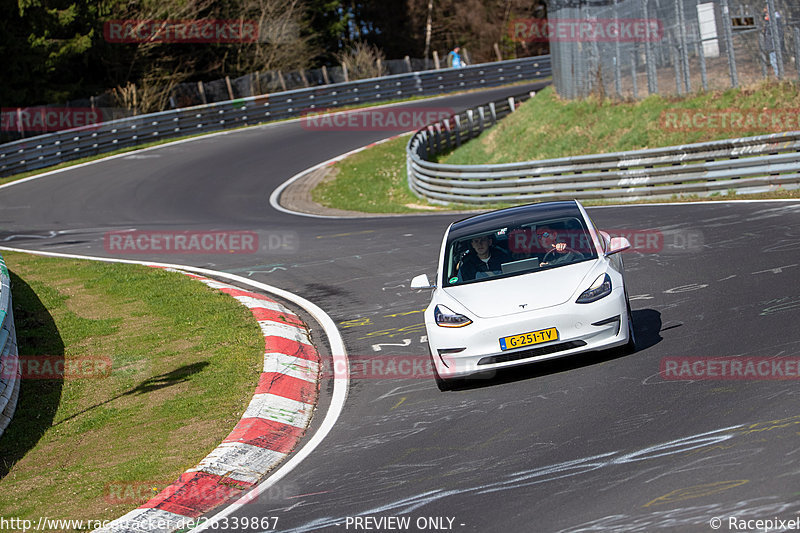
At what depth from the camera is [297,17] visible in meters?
57.2

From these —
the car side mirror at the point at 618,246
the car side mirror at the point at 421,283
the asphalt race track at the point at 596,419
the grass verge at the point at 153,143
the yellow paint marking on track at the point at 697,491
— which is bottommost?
the asphalt race track at the point at 596,419

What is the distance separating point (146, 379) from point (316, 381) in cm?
178

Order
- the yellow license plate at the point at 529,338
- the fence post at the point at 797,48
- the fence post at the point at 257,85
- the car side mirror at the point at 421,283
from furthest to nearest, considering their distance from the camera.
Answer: the fence post at the point at 257,85
the fence post at the point at 797,48
the car side mirror at the point at 421,283
the yellow license plate at the point at 529,338

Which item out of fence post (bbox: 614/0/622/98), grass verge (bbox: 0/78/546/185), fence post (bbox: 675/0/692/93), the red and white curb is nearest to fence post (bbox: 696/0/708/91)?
fence post (bbox: 675/0/692/93)

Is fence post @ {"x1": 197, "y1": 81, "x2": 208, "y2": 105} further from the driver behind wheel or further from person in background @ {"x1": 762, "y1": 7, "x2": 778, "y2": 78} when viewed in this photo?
the driver behind wheel

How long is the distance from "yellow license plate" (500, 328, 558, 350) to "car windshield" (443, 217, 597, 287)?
957mm

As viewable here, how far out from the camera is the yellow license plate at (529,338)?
8000 mm

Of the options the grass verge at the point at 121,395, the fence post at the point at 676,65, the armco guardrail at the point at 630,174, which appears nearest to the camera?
the grass verge at the point at 121,395

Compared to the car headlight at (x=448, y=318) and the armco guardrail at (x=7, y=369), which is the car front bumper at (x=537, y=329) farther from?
the armco guardrail at (x=7, y=369)

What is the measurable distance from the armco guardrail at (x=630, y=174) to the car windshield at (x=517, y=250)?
9758mm

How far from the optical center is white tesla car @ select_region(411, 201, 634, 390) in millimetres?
8047

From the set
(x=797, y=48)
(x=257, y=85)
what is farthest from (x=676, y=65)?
(x=257, y=85)

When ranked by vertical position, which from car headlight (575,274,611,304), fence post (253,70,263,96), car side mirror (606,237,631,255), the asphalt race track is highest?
fence post (253,70,263,96)

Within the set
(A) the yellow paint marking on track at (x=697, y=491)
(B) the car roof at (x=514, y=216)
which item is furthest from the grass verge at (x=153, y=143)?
(A) the yellow paint marking on track at (x=697, y=491)
